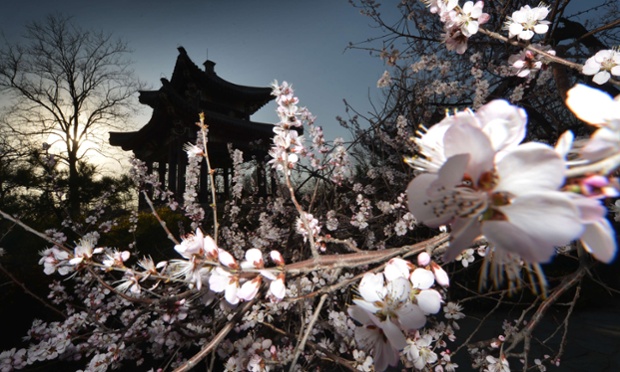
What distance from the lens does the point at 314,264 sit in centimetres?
63

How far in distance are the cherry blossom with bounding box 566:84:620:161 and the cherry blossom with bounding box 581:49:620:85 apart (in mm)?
1118

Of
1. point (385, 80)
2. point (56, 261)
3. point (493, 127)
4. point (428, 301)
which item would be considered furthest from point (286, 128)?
point (385, 80)

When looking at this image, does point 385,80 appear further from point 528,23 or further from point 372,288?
point 372,288

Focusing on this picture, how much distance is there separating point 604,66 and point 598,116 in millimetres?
1214

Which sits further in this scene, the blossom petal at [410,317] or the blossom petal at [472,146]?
the blossom petal at [410,317]

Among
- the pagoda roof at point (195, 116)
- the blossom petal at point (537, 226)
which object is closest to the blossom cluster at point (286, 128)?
the blossom petal at point (537, 226)

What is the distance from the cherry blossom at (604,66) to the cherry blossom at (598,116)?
1.12 metres

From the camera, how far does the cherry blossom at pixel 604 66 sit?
44.3 inches

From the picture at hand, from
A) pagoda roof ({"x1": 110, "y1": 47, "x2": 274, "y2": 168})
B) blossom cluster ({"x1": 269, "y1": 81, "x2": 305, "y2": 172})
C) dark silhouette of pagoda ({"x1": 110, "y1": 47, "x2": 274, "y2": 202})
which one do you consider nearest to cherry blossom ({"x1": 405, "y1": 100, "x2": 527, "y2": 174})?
blossom cluster ({"x1": 269, "y1": 81, "x2": 305, "y2": 172})

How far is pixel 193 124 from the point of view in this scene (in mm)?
8758

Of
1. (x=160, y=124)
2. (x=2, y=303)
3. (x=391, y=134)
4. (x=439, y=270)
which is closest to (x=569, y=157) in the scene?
(x=439, y=270)

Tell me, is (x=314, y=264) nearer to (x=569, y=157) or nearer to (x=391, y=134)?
(x=569, y=157)

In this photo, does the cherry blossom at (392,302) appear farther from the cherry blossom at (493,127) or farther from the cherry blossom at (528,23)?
the cherry blossom at (528,23)

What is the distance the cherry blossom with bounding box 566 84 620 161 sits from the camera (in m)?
0.29
